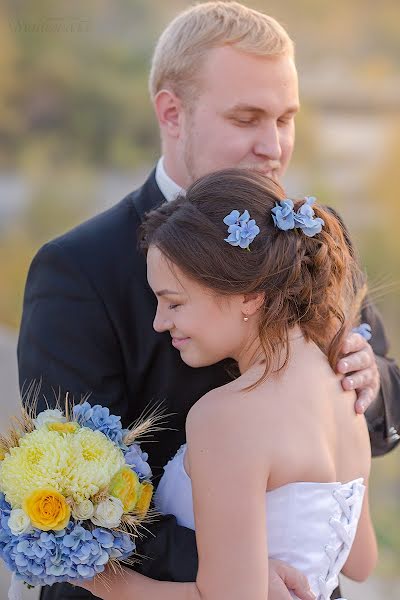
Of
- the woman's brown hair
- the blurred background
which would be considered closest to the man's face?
the woman's brown hair

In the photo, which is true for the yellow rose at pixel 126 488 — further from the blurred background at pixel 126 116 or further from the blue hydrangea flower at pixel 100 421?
the blurred background at pixel 126 116

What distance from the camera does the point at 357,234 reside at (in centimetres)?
1012

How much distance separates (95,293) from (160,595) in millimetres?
884

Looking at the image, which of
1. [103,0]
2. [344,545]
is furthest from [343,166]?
[344,545]

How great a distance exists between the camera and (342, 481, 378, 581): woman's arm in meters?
2.86

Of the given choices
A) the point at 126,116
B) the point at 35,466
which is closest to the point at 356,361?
the point at 35,466

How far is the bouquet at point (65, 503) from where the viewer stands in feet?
7.71

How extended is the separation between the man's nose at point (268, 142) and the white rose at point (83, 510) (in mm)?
1219

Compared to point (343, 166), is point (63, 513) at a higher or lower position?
higher

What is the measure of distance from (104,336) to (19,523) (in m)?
0.66

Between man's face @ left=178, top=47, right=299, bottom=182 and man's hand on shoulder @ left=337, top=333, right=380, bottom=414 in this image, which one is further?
man's face @ left=178, top=47, right=299, bottom=182

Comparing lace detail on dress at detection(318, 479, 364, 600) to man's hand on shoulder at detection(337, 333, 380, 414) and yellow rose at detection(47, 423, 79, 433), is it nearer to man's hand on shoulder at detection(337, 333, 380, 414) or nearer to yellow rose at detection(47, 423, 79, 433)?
man's hand on shoulder at detection(337, 333, 380, 414)

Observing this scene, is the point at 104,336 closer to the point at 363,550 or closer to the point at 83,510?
the point at 83,510

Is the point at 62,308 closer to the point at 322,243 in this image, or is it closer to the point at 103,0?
the point at 322,243
